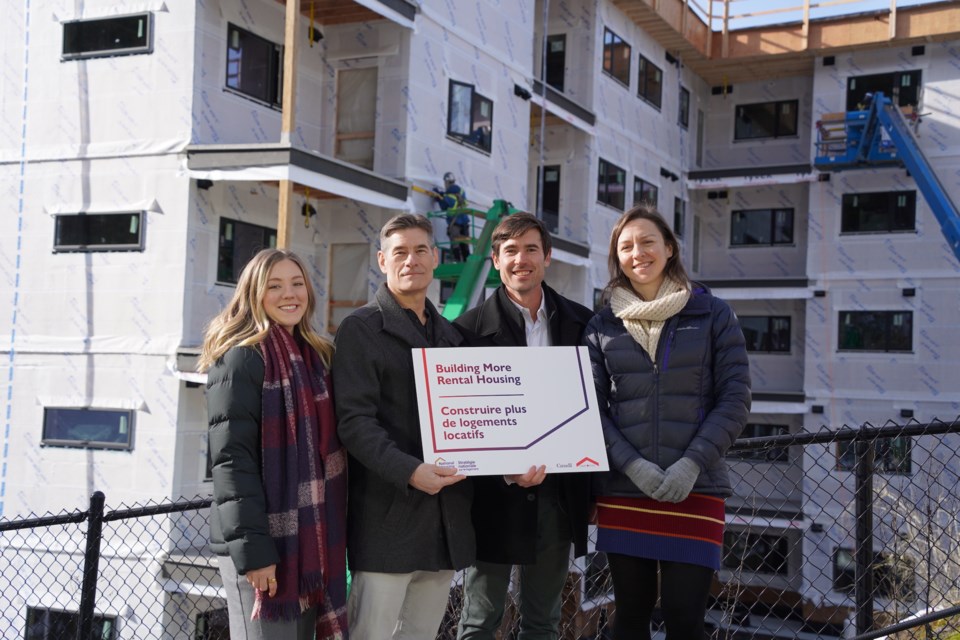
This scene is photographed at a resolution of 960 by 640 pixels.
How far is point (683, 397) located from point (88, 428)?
1318 cm

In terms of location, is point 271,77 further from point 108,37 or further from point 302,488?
point 302,488

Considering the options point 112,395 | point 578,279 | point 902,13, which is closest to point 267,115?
point 112,395

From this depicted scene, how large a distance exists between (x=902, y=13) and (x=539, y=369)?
2490cm

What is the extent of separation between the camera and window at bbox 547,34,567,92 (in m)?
23.2

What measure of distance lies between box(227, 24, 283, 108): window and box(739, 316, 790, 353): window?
16.2 m

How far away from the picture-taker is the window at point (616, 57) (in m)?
23.5

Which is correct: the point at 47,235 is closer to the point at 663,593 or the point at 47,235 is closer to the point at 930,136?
the point at 663,593

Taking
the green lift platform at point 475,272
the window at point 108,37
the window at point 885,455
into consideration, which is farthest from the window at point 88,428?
the window at point 885,455

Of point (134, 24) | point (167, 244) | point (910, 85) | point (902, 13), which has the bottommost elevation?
point (167, 244)

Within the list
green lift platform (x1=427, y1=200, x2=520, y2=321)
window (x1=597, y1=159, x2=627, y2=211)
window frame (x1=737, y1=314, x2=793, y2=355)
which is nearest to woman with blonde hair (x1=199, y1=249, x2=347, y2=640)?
green lift platform (x1=427, y1=200, x2=520, y2=321)

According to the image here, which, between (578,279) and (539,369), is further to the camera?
(578,279)

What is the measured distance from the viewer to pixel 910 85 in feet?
83.1

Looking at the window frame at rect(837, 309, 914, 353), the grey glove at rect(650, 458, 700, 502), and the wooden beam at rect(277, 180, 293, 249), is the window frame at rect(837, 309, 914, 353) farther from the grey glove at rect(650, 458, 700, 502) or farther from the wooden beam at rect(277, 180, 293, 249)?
the grey glove at rect(650, 458, 700, 502)

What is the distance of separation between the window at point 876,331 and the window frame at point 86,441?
19024mm
